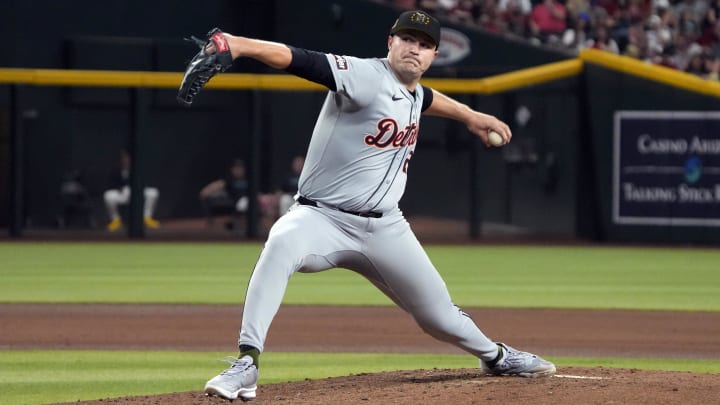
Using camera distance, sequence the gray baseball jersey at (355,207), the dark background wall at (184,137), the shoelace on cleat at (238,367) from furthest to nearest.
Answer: the dark background wall at (184,137) < the gray baseball jersey at (355,207) < the shoelace on cleat at (238,367)

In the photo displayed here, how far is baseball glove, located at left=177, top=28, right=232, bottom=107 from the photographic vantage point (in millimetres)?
4625

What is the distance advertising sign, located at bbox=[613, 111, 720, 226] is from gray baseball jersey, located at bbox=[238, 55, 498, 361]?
1242 centimetres

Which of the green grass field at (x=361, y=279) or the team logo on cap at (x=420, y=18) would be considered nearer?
the team logo on cap at (x=420, y=18)

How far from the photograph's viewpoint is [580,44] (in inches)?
833

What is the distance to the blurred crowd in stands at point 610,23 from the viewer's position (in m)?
21.0

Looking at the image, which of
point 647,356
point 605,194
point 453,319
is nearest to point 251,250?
point 605,194

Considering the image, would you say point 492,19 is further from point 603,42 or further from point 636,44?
point 636,44

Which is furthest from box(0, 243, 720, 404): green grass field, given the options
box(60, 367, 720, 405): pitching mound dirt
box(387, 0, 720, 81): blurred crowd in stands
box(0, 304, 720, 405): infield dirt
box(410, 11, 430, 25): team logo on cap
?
box(387, 0, 720, 81): blurred crowd in stands

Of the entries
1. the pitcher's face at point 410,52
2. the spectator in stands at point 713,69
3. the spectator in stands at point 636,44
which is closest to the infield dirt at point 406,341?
the pitcher's face at point 410,52

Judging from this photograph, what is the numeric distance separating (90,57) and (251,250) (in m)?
5.89

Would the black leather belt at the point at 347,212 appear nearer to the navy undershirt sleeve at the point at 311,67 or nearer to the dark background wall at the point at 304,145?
the navy undershirt sleeve at the point at 311,67

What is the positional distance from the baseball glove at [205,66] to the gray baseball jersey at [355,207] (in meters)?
0.57

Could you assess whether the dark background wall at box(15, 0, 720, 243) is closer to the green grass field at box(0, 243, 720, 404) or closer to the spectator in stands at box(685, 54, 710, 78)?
the green grass field at box(0, 243, 720, 404)

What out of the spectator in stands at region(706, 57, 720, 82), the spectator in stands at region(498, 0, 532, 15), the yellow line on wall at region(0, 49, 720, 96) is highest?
the spectator in stands at region(498, 0, 532, 15)
